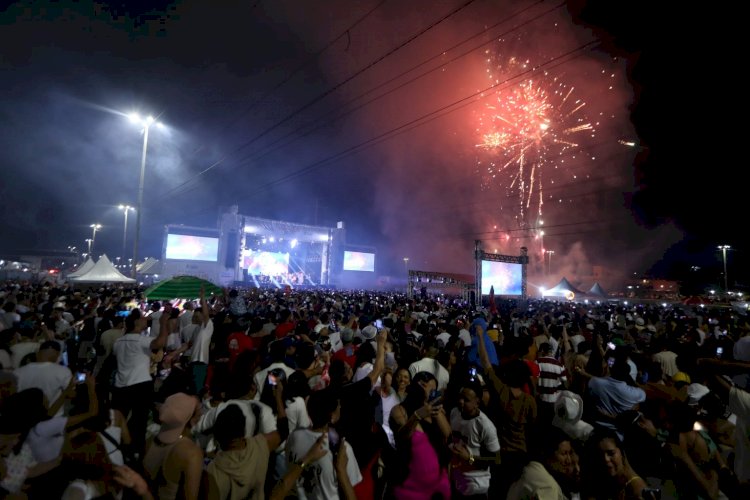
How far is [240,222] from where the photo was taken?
4228 centimetres

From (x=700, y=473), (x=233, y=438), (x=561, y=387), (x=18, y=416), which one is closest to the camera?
(x=233, y=438)

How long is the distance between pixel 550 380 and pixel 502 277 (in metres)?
26.4

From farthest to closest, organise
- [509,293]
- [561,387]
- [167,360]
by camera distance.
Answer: [509,293]
[167,360]
[561,387]

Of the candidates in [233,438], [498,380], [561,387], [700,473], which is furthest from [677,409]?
[233,438]

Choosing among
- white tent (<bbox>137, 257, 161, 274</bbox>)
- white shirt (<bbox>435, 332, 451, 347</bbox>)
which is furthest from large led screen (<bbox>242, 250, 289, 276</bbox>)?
white shirt (<bbox>435, 332, 451, 347</bbox>)

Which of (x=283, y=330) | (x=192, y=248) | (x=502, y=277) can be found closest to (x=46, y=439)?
(x=283, y=330)

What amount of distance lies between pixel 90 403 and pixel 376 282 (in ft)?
173

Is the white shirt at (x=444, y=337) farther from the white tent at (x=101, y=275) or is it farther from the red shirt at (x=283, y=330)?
the white tent at (x=101, y=275)

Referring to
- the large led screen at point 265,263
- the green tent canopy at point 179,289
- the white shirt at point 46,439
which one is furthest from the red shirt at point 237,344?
the large led screen at point 265,263

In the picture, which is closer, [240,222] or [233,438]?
[233,438]

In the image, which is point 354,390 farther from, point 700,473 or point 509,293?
point 509,293

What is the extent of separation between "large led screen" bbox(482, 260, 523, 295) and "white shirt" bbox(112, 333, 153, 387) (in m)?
26.3

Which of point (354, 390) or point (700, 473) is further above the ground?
point (354, 390)

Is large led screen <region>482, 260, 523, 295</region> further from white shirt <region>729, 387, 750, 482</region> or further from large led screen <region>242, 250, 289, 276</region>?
large led screen <region>242, 250, 289, 276</region>
